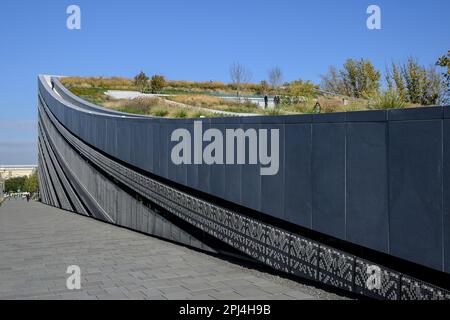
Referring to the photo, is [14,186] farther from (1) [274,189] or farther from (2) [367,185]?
(2) [367,185]

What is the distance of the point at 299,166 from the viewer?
7.02m

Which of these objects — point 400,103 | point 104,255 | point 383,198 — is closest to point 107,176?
point 104,255

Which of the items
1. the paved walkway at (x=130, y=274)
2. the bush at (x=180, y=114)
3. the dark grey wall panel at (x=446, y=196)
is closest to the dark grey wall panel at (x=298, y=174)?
the paved walkway at (x=130, y=274)

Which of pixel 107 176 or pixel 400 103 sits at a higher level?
pixel 400 103

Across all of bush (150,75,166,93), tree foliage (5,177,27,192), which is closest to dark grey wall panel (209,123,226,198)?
bush (150,75,166,93)

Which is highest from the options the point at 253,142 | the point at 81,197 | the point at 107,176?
the point at 253,142

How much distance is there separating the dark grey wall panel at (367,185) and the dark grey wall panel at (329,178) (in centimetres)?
13

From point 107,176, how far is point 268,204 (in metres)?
11.4

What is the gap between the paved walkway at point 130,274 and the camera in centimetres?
653

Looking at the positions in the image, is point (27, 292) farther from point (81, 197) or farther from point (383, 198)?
point (81, 197)

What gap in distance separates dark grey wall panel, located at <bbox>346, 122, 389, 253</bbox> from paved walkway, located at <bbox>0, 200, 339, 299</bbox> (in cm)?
103

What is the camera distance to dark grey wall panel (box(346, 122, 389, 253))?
5.61m

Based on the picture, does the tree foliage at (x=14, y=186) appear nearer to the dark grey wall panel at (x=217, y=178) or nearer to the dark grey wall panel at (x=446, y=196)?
the dark grey wall panel at (x=217, y=178)

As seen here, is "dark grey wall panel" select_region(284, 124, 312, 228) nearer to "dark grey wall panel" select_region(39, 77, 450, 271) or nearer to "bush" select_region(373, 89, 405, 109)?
"dark grey wall panel" select_region(39, 77, 450, 271)
